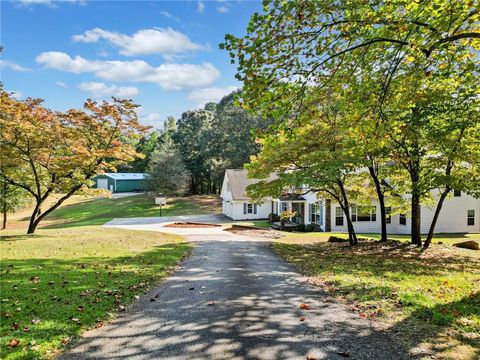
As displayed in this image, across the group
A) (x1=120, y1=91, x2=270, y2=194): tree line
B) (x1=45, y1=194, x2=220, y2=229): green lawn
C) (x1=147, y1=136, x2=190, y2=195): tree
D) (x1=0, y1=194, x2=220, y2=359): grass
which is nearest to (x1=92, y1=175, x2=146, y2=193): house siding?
(x1=45, y1=194, x2=220, y2=229): green lawn

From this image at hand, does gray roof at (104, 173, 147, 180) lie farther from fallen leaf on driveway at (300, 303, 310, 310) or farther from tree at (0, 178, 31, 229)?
fallen leaf on driveway at (300, 303, 310, 310)

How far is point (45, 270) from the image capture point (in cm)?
1040

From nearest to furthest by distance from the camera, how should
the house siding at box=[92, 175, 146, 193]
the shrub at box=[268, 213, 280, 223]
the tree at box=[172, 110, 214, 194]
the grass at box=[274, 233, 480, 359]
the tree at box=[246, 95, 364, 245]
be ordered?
the grass at box=[274, 233, 480, 359] → the tree at box=[246, 95, 364, 245] → the shrub at box=[268, 213, 280, 223] → the tree at box=[172, 110, 214, 194] → the house siding at box=[92, 175, 146, 193]

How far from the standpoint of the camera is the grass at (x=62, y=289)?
5.67 metres

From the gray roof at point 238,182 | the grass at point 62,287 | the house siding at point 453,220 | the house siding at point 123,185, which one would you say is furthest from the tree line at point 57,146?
the house siding at point 123,185

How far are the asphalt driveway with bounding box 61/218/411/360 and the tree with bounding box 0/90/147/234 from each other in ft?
49.8

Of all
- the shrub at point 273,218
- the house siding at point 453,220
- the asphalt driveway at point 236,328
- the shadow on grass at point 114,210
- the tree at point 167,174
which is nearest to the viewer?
the asphalt driveway at point 236,328

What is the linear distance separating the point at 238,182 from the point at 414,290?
119 feet

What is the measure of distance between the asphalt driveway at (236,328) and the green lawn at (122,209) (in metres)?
37.9

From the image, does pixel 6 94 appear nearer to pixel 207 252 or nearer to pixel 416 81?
pixel 207 252

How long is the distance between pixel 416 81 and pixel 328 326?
6773 millimetres

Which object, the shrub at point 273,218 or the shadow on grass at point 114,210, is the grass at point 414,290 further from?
the shadow on grass at point 114,210

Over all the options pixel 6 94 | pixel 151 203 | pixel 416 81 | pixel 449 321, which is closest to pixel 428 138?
pixel 416 81

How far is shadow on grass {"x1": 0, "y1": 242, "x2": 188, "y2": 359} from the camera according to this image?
5668 millimetres
